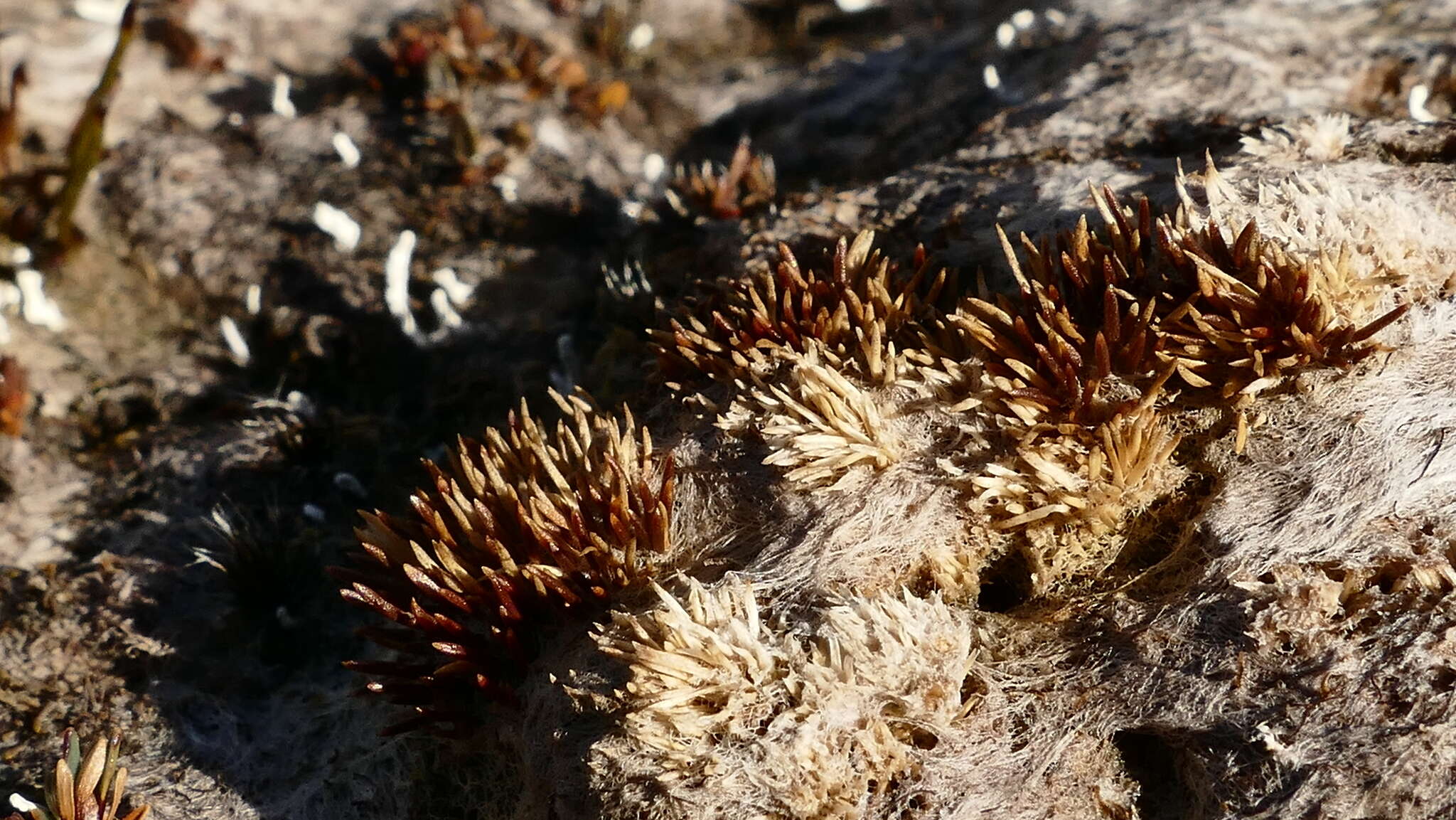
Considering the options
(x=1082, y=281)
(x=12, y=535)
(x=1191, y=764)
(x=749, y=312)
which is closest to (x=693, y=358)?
(x=749, y=312)

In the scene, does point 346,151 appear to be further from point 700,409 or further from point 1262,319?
point 1262,319

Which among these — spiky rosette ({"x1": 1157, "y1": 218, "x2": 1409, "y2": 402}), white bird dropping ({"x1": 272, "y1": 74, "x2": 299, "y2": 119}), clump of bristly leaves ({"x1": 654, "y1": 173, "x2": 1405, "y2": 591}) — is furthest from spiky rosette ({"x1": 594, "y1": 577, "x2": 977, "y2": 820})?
white bird dropping ({"x1": 272, "y1": 74, "x2": 299, "y2": 119})

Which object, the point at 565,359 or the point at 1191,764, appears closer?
the point at 1191,764

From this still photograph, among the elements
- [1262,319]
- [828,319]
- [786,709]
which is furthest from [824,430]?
[1262,319]

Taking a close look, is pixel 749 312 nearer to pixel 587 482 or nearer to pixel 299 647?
pixel 587 482

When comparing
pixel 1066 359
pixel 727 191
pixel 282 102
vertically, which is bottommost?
pixel 1066 359

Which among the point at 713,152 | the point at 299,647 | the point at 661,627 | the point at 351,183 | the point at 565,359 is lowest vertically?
the point at 661,627

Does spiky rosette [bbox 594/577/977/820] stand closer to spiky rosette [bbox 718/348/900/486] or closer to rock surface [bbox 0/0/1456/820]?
rock surface [bbox 0/0/1456/820]
